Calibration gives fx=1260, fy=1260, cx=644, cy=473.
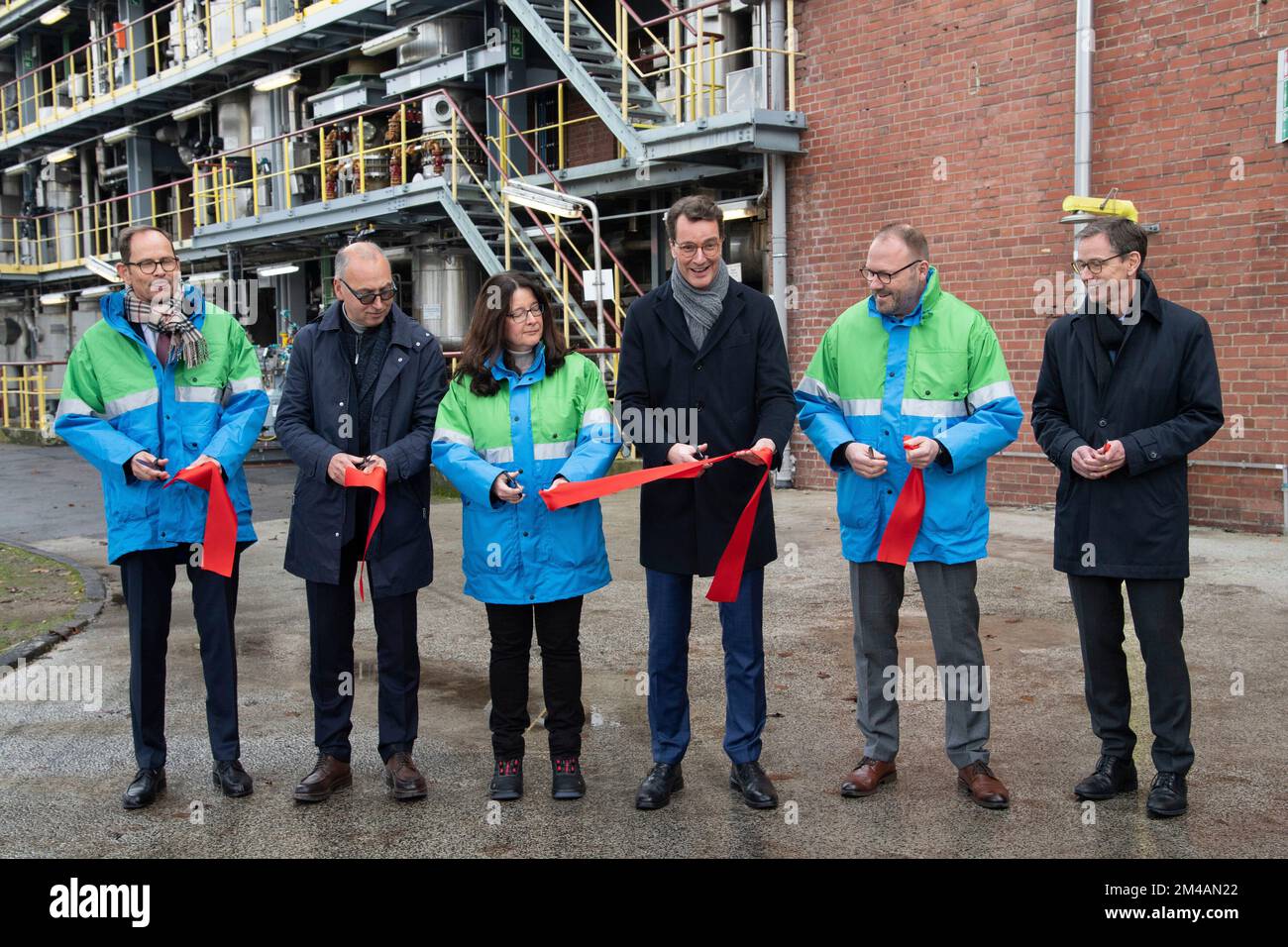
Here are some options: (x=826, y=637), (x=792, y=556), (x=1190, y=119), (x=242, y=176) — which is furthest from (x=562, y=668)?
(x=242, y=176)

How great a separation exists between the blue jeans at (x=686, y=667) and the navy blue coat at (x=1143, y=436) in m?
1.23

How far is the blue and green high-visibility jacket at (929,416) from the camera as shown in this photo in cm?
473

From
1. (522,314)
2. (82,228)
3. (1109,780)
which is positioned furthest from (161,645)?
(82,228)

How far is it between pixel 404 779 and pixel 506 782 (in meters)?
0.39

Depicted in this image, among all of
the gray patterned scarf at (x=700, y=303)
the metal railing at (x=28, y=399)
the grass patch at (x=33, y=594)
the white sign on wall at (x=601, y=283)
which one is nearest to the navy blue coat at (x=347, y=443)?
the gray patterned scarf at (x=700, y=303)

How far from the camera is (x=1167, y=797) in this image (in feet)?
14.8

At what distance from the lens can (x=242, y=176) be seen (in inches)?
939

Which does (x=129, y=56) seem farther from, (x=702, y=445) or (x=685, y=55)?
(x=702, y=445)

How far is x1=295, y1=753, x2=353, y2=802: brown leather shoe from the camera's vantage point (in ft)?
15.8

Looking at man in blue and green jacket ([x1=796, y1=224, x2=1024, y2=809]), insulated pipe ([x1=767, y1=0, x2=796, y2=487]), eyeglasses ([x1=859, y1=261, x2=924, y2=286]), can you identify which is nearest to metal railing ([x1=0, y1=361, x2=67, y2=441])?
insulated pipe ([x1=767, y1=0, x2=796, y2=487])

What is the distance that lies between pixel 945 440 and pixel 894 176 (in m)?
8.89

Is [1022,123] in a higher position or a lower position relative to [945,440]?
higher

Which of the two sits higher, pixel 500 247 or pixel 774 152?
pixel 774 152
